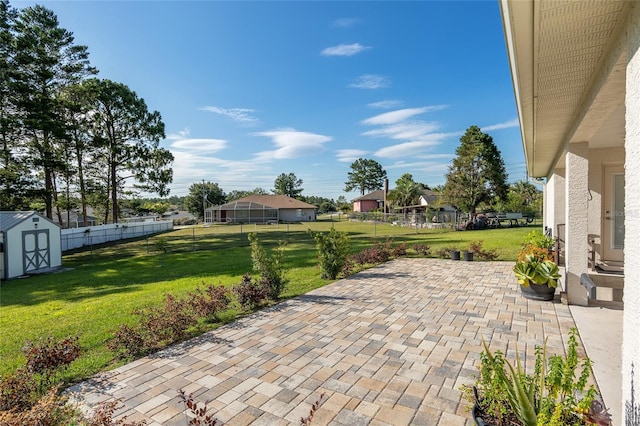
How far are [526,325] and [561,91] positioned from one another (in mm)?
3277

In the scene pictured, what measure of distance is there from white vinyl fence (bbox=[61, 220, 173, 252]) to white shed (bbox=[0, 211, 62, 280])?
12.3 feet

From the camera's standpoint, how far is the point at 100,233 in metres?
22.7

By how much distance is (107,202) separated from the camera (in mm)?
26656

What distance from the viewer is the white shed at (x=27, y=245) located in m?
12.1

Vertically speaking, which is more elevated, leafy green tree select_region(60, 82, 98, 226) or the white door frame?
leafy green tree select_region(60, 82, 98, 226)

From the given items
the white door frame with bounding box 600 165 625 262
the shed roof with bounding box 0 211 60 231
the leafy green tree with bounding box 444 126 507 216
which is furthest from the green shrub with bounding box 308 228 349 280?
the leafy green tree with bounding box 444 126 507 216

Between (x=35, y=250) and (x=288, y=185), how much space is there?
56864mm

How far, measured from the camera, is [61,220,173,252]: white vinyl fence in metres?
19.9

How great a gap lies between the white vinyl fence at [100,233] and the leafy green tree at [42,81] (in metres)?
1.89

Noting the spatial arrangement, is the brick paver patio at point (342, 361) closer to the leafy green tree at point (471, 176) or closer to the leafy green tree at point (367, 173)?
the leafy green tree at point (471, 176)

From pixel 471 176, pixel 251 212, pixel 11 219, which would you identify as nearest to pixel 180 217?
pixel 251 212

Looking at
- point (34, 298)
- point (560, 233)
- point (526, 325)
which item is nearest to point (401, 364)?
point (526, 325)

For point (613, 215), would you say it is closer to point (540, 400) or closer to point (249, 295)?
point (540, 400)

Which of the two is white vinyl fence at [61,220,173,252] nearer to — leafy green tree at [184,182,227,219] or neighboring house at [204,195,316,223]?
neighboring house at [204,195,316,223]
